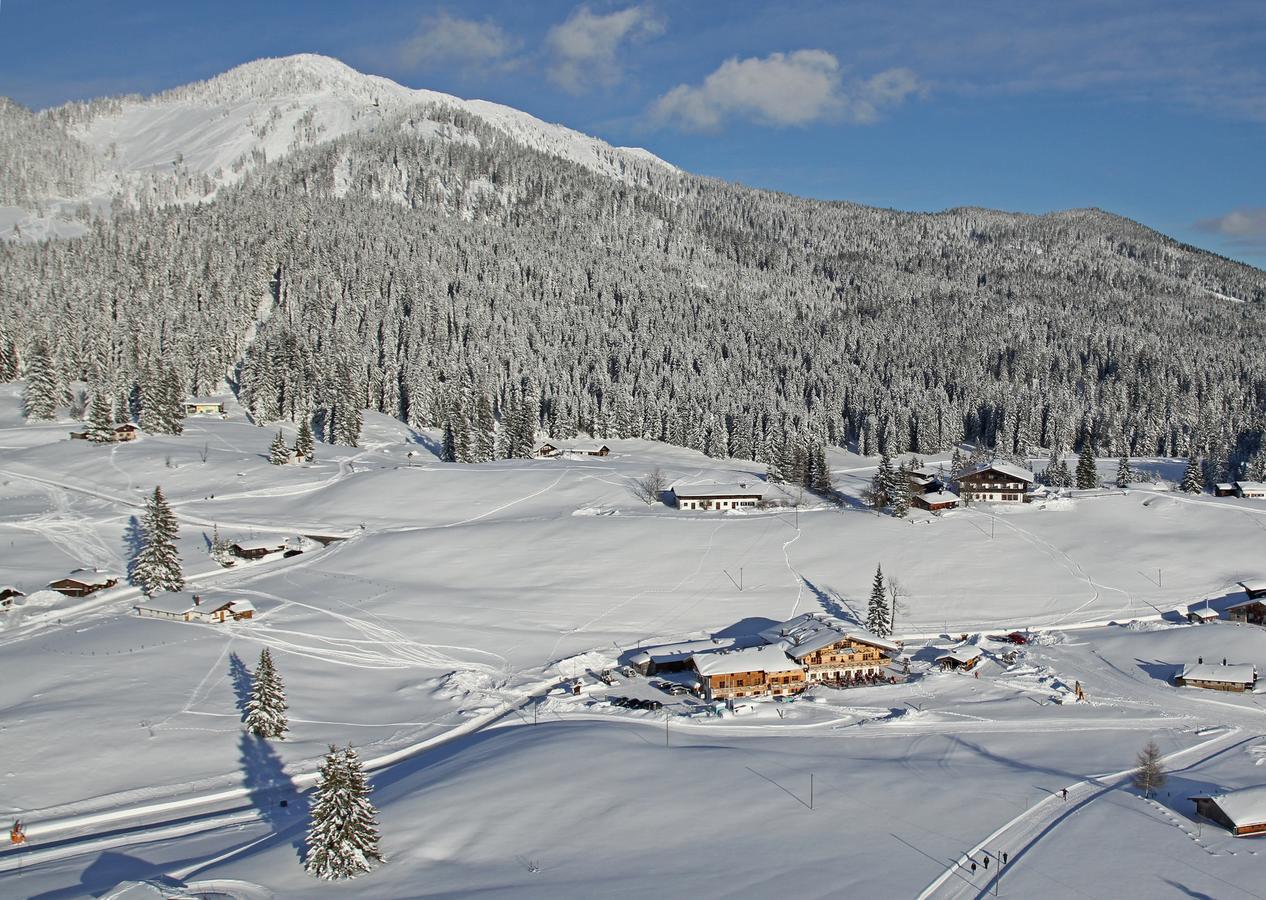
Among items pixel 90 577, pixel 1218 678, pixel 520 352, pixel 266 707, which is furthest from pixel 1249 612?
pixel 520 352

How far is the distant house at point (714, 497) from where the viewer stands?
84.4 m

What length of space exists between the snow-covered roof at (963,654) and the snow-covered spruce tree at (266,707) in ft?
118

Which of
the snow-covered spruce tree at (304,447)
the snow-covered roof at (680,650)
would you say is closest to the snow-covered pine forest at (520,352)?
the snow-covered spruce tree at (304,447)

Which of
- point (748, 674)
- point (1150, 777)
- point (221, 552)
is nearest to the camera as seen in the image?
point (1150, 777)

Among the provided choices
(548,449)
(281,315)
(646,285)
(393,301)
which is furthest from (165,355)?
(646,285)

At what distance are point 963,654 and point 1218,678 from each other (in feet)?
42.2

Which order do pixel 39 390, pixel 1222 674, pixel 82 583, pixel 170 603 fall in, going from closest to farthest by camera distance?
pixel 1222 674
pixel 170 603
pixel 82 583
pixel 39 390

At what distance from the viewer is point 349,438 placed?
11206cm

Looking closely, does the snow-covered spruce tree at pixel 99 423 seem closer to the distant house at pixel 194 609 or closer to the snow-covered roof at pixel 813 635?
the distant house at pixel 194 609

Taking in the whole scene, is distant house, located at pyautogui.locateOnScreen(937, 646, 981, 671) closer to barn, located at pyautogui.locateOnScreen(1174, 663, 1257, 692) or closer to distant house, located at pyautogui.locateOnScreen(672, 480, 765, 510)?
barn, located at pyautogui.locateOnScreen(1174, 663, 1257, 692)

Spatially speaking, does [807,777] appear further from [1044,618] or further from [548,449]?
[548,449]

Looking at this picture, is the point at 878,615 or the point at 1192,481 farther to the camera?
the point at 1192,481

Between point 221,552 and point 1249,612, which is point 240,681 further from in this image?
point 1249,612

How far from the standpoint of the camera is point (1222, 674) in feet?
163
